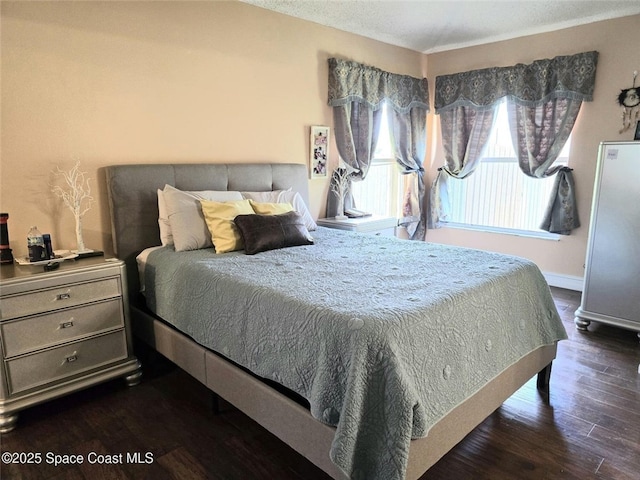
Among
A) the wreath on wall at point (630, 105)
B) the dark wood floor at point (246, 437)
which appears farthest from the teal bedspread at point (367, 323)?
the wreath on wall at point (630, 105)

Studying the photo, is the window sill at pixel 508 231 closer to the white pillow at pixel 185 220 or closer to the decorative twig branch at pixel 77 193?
the white pillow at pixel 185 220

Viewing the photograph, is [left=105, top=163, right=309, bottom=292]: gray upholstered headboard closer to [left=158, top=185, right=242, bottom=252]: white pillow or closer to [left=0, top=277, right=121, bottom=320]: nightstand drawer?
[left=158, top=185, right=242, bottom=252]: white pillow

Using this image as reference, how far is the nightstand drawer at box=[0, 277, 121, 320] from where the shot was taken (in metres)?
2.04

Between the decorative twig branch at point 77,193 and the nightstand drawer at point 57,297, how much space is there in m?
0.36

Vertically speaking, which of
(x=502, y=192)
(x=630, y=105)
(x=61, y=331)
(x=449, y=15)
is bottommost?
(x=61, y=331)

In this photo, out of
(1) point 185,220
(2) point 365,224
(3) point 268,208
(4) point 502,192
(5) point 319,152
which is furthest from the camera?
(4) point 502,192

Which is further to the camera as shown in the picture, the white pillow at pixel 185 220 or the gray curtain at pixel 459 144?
the gray curtain at pixel 459 144

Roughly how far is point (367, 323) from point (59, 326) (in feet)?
5.56

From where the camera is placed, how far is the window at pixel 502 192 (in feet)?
14.6

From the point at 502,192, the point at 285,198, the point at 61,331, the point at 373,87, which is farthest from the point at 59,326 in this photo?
the point at 502,192

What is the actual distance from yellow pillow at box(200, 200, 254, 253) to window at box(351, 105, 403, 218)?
1998mm

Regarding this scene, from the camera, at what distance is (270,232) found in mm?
2717

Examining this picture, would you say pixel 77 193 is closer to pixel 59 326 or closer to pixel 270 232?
pixel 59 326

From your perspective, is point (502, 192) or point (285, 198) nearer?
point (285, 198)
